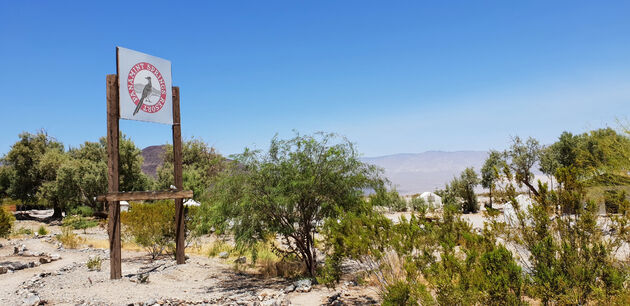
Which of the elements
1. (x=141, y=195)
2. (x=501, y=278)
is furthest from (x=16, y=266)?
(x=501, y=278)

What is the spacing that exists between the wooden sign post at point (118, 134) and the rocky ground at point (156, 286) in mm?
870

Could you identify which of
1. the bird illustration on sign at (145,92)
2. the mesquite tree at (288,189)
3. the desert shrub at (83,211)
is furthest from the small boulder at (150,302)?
the desert shrub at (83,211)

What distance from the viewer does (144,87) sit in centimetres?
1254

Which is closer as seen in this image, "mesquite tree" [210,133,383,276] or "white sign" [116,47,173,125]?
"mesquite tree" [210,133,383,276]

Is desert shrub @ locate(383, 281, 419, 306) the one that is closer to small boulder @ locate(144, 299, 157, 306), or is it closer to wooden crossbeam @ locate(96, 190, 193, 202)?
small boulder @ locate(144, 299, 157, 306)

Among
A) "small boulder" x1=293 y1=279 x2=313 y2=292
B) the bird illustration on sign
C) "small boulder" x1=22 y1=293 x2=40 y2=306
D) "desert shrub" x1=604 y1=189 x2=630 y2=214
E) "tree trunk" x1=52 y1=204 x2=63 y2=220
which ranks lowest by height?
"tree trunk" x1=52 y1=204 x2=63 y2=220

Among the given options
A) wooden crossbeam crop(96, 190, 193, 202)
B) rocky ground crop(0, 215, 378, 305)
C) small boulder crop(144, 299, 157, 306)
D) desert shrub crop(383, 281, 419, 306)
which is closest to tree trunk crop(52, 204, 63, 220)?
rocky ground crop(0, 215, 378, 305)

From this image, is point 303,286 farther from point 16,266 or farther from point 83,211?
point 83,211

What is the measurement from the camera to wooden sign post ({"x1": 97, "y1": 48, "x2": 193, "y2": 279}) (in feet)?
37.4

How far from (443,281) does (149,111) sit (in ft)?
34.6

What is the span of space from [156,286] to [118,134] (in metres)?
4.59

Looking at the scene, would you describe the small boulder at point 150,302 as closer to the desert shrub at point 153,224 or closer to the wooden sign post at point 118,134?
the wooden sign post at point 118,134

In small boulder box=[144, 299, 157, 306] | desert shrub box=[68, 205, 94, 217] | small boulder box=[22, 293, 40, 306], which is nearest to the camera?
small boulder box=[22, 293, 40, 306]

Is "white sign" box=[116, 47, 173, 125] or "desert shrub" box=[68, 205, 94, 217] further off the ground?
"white sign" box=[116, 47, 173, 125]
